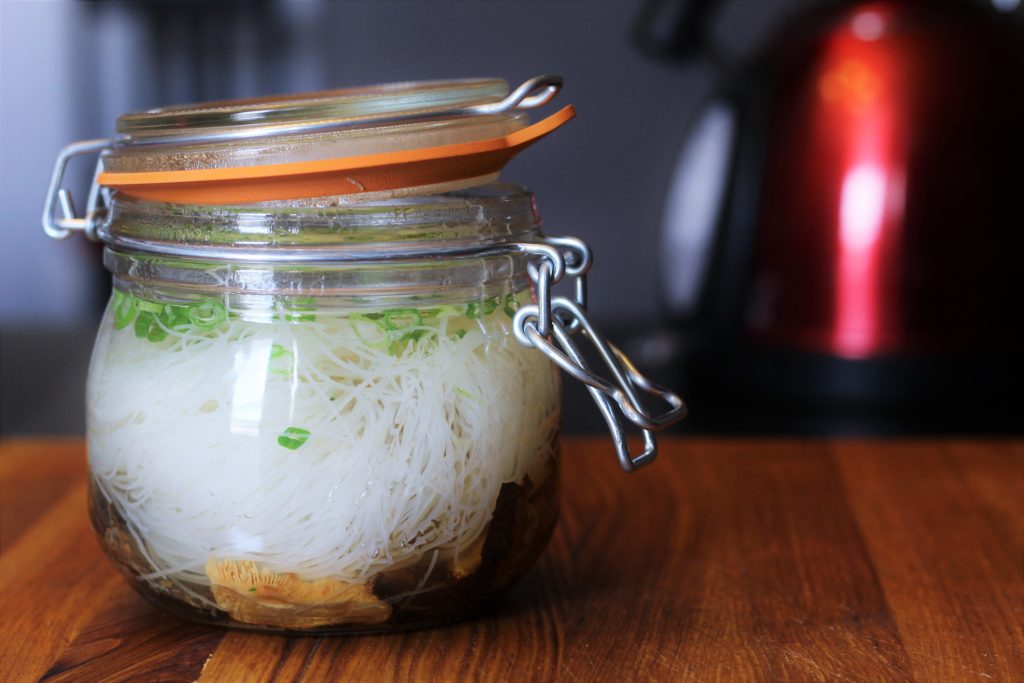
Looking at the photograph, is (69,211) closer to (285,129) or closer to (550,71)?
(285,129)

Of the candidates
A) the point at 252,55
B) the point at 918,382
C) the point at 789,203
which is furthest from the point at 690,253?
the point at 252,55

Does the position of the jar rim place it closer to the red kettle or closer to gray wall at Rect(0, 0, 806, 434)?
the red kettle

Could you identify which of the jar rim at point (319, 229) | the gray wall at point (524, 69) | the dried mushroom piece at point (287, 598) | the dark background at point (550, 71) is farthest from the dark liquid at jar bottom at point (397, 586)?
the gray wall at point (524, 69)

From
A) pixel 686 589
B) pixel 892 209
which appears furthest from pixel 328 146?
pixel 892 209

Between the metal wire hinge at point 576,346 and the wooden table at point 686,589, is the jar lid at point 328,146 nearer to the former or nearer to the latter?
the metal wire hinge at point 576,346

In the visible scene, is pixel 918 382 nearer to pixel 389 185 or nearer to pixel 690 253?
pixel 690 253

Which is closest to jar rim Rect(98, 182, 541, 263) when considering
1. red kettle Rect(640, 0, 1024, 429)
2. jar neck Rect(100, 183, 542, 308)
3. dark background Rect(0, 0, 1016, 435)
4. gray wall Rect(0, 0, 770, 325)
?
jar neck Rect(100, 183, 542, 308)
